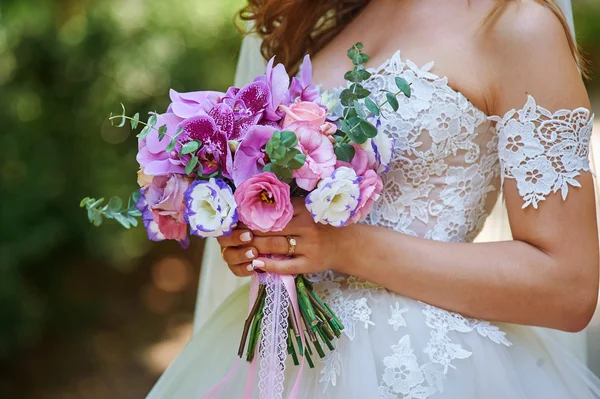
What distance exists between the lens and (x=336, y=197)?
1.43 meters

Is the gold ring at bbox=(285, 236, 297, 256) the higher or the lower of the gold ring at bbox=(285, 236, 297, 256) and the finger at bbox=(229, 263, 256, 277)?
the higher

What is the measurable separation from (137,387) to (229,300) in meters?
2.52

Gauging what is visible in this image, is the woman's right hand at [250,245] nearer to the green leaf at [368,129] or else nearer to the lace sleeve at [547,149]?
the green leaf at [368,129]

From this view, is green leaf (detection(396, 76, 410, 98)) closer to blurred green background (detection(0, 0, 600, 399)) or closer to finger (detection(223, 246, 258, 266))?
finger (detection(223, 246, 258, 266))

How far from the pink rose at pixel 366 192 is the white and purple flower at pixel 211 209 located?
25cm

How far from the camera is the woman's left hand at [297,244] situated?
1.52 m

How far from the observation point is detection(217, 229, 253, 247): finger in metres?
1.52

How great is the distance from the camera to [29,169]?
384 cm

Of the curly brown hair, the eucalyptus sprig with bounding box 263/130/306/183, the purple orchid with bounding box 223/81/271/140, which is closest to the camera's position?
the eucalyptus sprig with bounding box 263/130/306/183

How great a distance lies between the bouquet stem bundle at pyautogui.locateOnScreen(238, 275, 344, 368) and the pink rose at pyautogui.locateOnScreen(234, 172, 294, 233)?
0.18 meters

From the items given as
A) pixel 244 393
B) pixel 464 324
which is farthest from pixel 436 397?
pixel 244 393

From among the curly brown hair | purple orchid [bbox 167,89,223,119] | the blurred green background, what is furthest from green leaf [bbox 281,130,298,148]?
the blurred green background

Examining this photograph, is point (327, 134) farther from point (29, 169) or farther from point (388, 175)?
point (29, 169)

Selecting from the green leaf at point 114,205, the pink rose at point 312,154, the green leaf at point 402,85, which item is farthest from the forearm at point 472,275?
the green leaf at point 114,205
